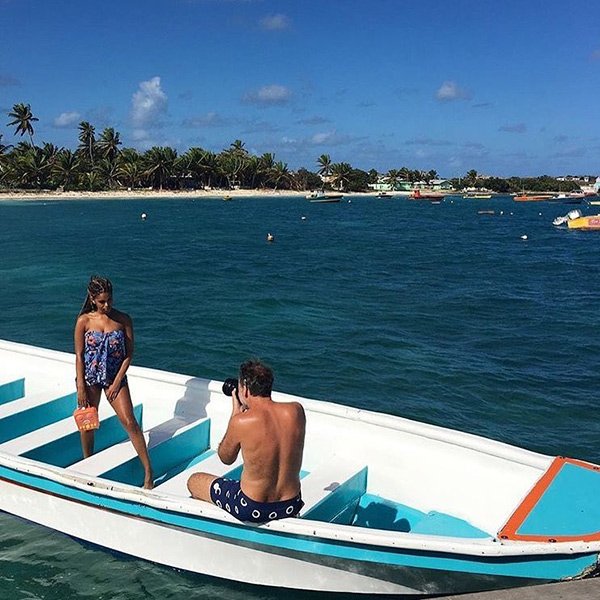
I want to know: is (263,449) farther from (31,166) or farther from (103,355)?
(31,166)

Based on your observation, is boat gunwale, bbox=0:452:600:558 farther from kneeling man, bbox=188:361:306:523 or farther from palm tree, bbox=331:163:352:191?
palm tree, bbox=331:163:352:191

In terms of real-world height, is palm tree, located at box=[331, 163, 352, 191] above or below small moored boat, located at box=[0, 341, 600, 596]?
above

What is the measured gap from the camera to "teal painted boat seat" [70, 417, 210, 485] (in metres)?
5.79

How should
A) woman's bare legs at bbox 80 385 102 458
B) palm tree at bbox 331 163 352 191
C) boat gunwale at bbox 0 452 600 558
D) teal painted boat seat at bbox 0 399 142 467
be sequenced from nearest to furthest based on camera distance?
1. boat gunwale at bbox 0 452 600 558
2. woman's bare legs at bbox 80 385 102 458
3. teal painted boat seat at bbox 0 399 142 467
4. palm tree at bbox 331 163 352 191

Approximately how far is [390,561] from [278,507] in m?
0.86

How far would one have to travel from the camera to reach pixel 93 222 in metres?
62.8

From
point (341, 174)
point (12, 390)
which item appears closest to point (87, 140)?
point (341, 174)

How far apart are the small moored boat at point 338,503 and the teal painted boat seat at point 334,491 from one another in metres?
0.02

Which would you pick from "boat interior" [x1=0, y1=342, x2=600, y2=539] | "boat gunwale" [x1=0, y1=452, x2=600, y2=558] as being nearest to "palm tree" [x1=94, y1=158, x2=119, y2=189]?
"boat interior" [x1=0, y1=342, x2=600, y2=539]

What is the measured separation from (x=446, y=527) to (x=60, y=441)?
376 cm

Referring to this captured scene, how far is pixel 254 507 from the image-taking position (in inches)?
179

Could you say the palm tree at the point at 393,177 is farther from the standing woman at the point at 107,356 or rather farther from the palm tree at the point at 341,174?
the standing woman at the point at 107,356

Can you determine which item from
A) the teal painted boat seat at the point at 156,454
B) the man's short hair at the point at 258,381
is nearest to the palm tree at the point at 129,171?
the teal painted boat seat at the point at 156,454

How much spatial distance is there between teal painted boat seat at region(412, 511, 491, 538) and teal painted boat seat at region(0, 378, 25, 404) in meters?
5.20
